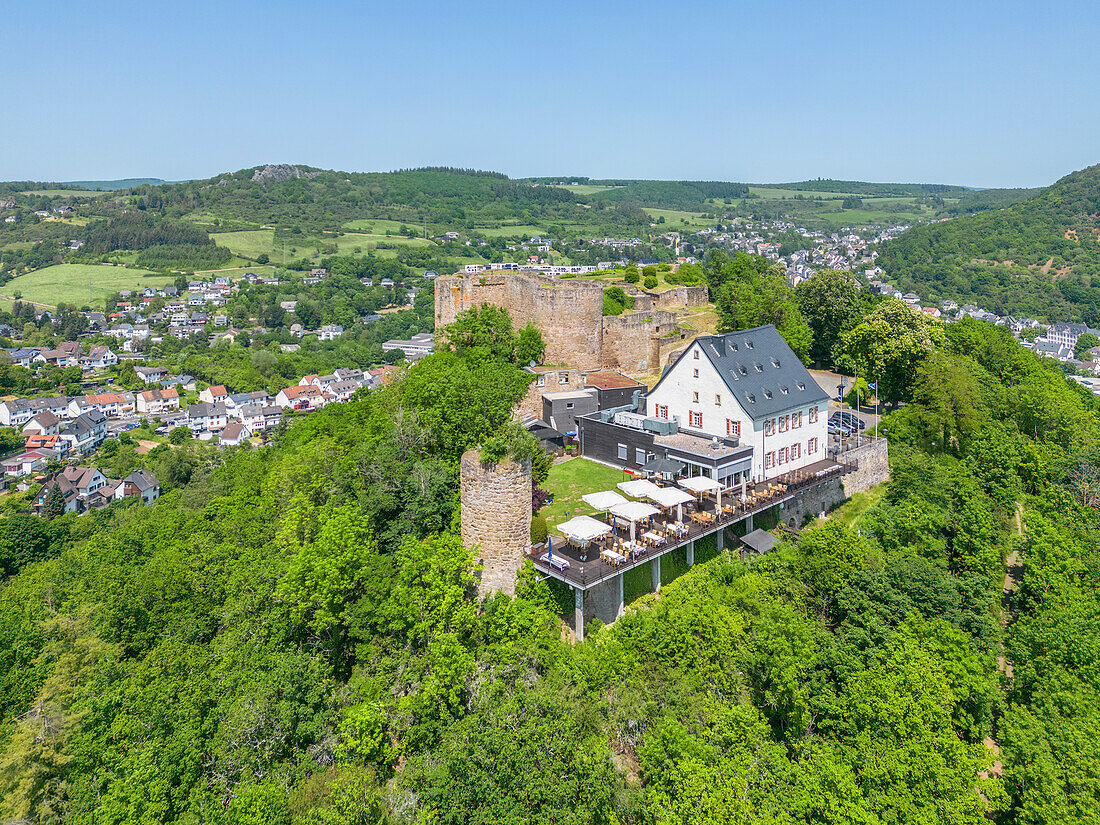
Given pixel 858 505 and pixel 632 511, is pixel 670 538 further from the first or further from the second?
pixel 858 505

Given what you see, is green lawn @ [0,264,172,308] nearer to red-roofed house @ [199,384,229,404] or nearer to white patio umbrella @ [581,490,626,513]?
red-roofed house @ [199,384,229,404]

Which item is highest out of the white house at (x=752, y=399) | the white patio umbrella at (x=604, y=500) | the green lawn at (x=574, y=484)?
the white house at (x=752, y=399)

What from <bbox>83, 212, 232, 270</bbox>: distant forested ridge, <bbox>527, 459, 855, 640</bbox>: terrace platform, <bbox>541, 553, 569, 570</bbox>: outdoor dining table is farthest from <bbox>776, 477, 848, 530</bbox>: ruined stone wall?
<bbox>83, 212, 232, 270</bbox>: distant forested ridge

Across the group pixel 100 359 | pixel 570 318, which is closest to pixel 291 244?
pixel 100 359

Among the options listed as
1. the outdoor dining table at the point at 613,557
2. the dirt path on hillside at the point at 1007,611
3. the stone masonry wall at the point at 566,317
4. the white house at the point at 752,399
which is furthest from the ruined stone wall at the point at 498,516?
the stone masonry wall at the point at 566,317

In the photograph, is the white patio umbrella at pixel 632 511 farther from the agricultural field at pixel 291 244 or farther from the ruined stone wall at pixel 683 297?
the agricultural field at pixel 291 244

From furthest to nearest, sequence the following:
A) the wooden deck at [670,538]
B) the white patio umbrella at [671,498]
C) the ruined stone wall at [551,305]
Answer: the ruined stone wall at [551,305] → the white patio umbrella at [671,498] → the wooden deck at [670,538]
